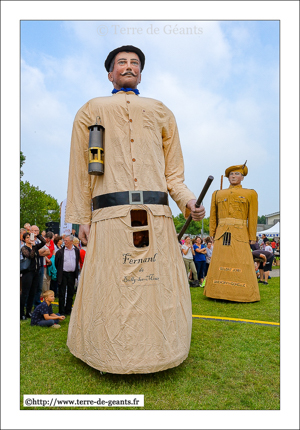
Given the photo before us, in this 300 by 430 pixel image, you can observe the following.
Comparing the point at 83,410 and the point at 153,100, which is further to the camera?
the point at 153,100

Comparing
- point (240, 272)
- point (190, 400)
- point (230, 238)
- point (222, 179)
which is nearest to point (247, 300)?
point (240, 272)

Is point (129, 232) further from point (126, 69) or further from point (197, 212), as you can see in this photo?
point (126, 69)

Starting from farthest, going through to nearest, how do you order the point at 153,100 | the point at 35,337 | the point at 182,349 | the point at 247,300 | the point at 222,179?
the point at 222,179
the point at 247,300
the point at 35,337
the point at 153,100
the point at 182,349

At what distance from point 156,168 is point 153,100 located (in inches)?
29.8

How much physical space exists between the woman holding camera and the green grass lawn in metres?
1.25

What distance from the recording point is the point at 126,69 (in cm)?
329

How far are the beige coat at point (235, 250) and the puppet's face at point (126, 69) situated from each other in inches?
145

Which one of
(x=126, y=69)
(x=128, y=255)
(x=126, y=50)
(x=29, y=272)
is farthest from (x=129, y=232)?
(x=29, y=272)

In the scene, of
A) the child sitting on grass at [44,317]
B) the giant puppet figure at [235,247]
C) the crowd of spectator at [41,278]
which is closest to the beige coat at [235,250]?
the giant puppet figure at [235,247]

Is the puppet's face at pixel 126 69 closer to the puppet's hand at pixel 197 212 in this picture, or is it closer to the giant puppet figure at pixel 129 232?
the giant puppet figure at pixel 129 232

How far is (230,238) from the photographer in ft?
21.0

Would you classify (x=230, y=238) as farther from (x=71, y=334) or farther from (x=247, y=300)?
(x=71, y=334)

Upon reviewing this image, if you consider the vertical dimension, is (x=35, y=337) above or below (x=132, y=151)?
below

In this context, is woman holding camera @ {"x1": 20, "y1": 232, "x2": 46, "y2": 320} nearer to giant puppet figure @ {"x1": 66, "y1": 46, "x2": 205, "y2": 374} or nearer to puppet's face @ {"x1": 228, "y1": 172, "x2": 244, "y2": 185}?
giant puppet figure @ {"x1": 66, "y1": 46, "x2": 205, "y2": 374}
